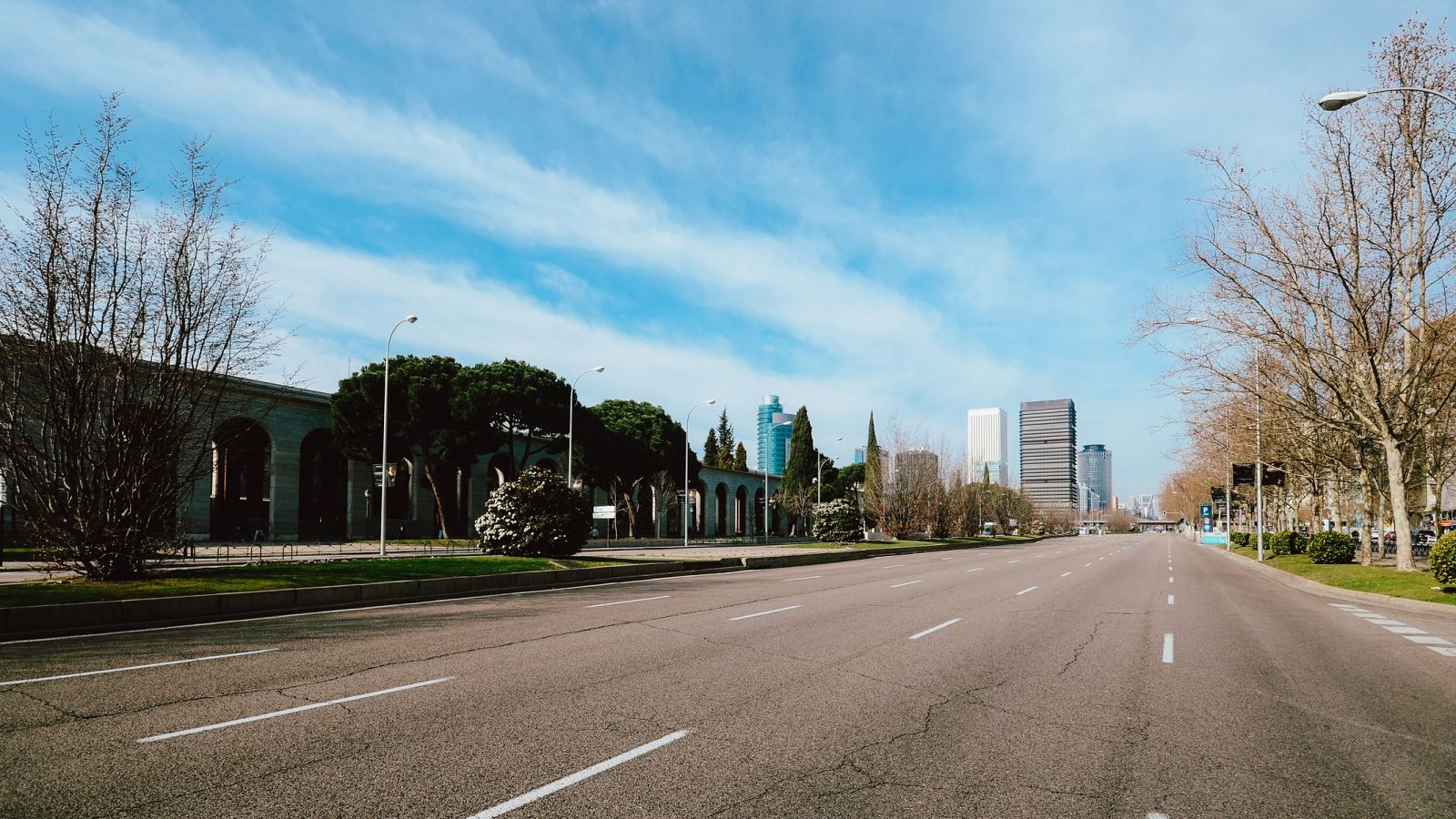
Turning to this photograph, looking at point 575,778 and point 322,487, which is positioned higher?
point 322,487

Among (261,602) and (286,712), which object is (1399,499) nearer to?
(286,712)

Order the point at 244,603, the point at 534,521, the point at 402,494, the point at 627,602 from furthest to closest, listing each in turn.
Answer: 1. the point at 402,494
2. the point at 534,521
3. the point at 627,602
4. the point at 244,603

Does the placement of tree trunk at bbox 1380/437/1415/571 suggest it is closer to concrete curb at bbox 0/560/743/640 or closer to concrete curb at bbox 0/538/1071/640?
concrete curb at bbox 0/538/1071/640

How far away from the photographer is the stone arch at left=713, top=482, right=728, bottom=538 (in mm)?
99375

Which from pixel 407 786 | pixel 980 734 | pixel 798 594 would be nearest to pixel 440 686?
pixel 407 786

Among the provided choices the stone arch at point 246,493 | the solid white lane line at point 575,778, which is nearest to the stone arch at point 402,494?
the stone arch at point 246,493

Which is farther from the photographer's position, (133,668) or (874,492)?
(874,492)

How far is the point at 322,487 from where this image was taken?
185ft

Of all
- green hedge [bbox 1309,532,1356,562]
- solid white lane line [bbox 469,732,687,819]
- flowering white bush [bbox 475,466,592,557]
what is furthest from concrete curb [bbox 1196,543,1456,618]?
flowering white bush [bbox 475,466,592,557]

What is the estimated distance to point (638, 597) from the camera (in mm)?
17719

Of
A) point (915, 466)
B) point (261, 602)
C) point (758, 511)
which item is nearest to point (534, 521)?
point (261, 602)

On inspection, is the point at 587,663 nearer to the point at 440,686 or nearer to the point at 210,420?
the point at 440,686

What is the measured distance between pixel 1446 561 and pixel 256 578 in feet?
84.1

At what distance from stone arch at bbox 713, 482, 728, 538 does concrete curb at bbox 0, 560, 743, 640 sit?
76892 mm
